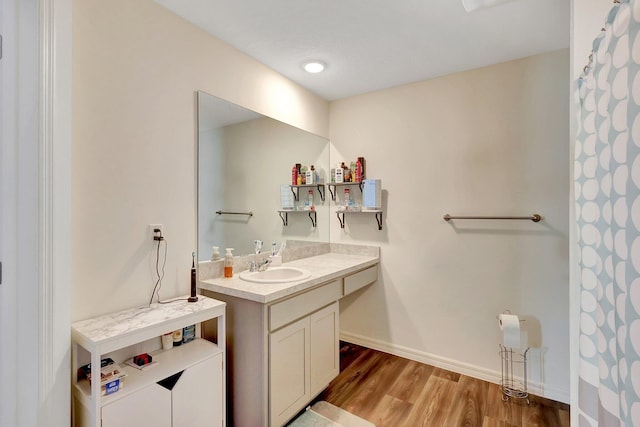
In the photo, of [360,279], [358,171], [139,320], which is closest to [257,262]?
[360,279]

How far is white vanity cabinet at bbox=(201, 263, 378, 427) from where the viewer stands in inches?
63.2

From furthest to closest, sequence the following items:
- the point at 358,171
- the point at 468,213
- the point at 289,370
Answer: the point at 358,171 < the point at 468,213 < the point at 289,370

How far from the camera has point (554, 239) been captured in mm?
2027

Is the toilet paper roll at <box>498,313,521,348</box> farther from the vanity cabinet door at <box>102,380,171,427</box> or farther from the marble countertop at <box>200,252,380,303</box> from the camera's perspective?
the vanity cabinet door at <box>102,380,171,427</box>

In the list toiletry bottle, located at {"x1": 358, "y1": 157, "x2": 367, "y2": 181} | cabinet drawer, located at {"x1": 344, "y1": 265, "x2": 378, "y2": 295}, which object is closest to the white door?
cabinet drawer, located at {"x1": 344, "y1": 265, "x2": 378, "y2": 295}

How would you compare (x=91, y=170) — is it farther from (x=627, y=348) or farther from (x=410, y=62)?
(x=410, y=62)

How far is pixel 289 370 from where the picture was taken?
5.70ft

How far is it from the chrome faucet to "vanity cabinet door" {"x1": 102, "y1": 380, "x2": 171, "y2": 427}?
0.92m

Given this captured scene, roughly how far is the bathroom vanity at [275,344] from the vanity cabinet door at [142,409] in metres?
0.44

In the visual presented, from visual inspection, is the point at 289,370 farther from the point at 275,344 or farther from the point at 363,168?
the point at 363,168

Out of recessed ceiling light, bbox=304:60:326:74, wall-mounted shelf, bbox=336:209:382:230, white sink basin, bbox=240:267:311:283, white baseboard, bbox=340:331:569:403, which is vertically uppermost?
recessed ceiling light, bbox=304:60:326:74

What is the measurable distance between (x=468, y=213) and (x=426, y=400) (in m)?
1.39

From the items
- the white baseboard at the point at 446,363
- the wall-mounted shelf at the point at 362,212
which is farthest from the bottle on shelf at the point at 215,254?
the white baseboard at the point at 446,363

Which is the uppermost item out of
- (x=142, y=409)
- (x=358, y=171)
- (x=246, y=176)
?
(x=358, y=171)
